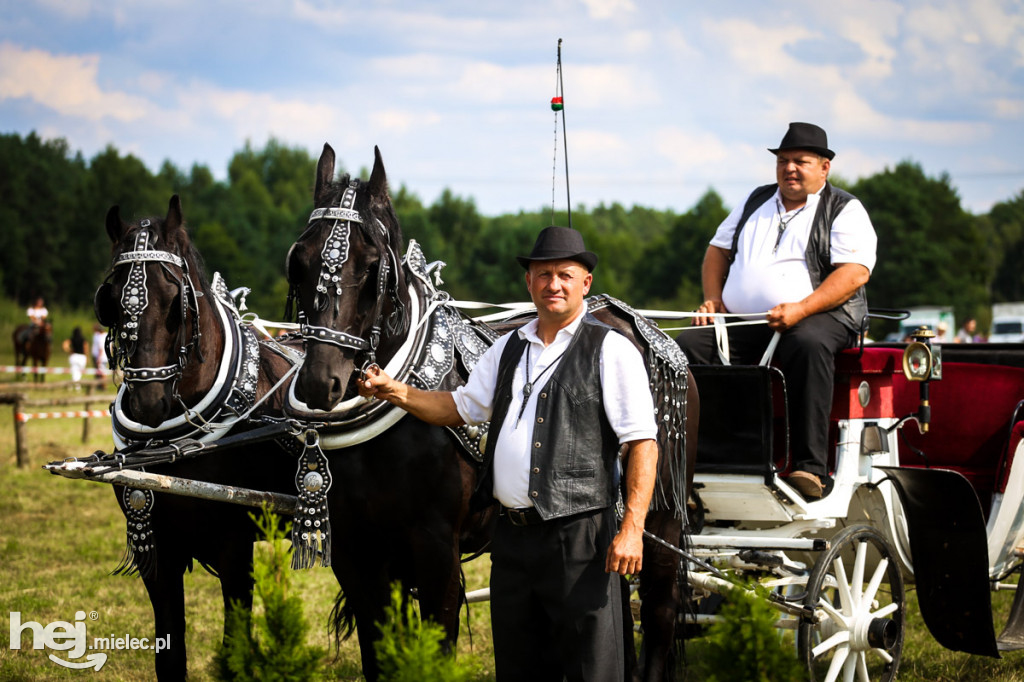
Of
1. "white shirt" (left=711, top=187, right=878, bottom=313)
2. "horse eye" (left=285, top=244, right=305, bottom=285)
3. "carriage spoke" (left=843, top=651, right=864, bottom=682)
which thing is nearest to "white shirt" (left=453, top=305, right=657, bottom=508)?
"horse eye" (left=285, top=244, right=305, bottom=285)

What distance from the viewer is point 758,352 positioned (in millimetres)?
4871

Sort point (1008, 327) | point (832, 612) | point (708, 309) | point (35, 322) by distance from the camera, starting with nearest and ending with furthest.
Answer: point (832, 612) < point (708, 309) < point (35, 322) < point (1008, 327)

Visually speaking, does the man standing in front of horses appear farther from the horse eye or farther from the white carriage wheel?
the white carriage wheel

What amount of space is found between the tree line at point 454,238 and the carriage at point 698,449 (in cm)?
3542

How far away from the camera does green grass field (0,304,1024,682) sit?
5234 millimetres

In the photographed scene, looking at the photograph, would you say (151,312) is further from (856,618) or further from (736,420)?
(856,618)

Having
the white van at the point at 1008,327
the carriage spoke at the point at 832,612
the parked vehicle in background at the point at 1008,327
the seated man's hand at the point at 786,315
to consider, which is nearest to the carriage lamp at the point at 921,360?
the seated man's hand at the point at 786,315

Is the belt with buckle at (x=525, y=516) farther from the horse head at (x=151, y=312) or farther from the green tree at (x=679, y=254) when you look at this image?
the green tree at (x=679, y=254)

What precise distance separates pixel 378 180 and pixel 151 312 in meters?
0.98

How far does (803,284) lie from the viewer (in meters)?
4.63

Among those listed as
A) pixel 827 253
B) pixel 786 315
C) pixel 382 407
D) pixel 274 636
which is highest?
pixel 827 253

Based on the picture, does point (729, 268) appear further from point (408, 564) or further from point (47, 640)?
point (47, 640)

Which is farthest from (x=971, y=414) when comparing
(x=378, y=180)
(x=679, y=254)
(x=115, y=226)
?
(x=679, y=254)

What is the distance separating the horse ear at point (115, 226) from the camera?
3926mm
